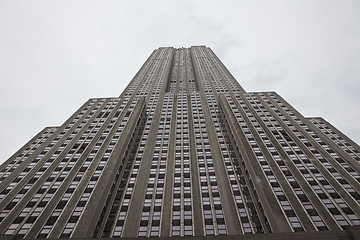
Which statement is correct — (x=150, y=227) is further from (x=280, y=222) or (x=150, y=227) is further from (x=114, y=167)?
(x=280, y=222)

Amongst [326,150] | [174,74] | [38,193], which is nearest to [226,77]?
[174,74]

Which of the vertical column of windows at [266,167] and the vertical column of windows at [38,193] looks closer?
the vertical column of windows at [266,167]

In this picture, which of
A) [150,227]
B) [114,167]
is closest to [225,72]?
[114,167]

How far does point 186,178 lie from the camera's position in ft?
180

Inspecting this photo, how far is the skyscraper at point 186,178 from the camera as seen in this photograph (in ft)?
130

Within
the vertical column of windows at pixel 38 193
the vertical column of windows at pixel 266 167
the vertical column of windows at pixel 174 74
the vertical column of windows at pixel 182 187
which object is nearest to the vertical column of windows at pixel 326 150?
the vertical column of windows at pixel 266 167

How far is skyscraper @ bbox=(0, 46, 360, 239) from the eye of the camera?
39500 mm

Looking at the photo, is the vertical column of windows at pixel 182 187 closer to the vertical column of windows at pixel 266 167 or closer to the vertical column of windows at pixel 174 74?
the vertical column of windows at pixel 266 167

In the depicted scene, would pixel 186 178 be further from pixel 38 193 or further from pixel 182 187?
pixel 38 193

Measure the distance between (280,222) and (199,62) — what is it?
4746 inches

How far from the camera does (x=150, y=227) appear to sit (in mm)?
42562

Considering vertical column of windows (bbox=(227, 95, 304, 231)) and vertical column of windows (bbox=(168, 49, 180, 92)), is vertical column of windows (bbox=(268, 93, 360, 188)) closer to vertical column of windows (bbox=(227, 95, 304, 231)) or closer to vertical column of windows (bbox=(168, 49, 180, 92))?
vertical column of windows (bbox=(227, 95, 304, 231))

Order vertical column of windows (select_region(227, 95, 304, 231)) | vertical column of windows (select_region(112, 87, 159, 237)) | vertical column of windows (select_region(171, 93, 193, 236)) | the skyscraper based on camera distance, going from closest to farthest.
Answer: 1. vertical column of windows (select_region(227, 95, 304, 231))
2. the skyscraper
3. vertical column of windows (select_region(171, 93, 193, 236))
4. vertical column of windows (select_region(112, 87, 159, 237))

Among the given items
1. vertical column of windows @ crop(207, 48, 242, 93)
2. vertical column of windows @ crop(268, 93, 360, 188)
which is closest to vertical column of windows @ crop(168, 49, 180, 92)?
vertical column of windows @ crop(207, 48, 242, 93)
